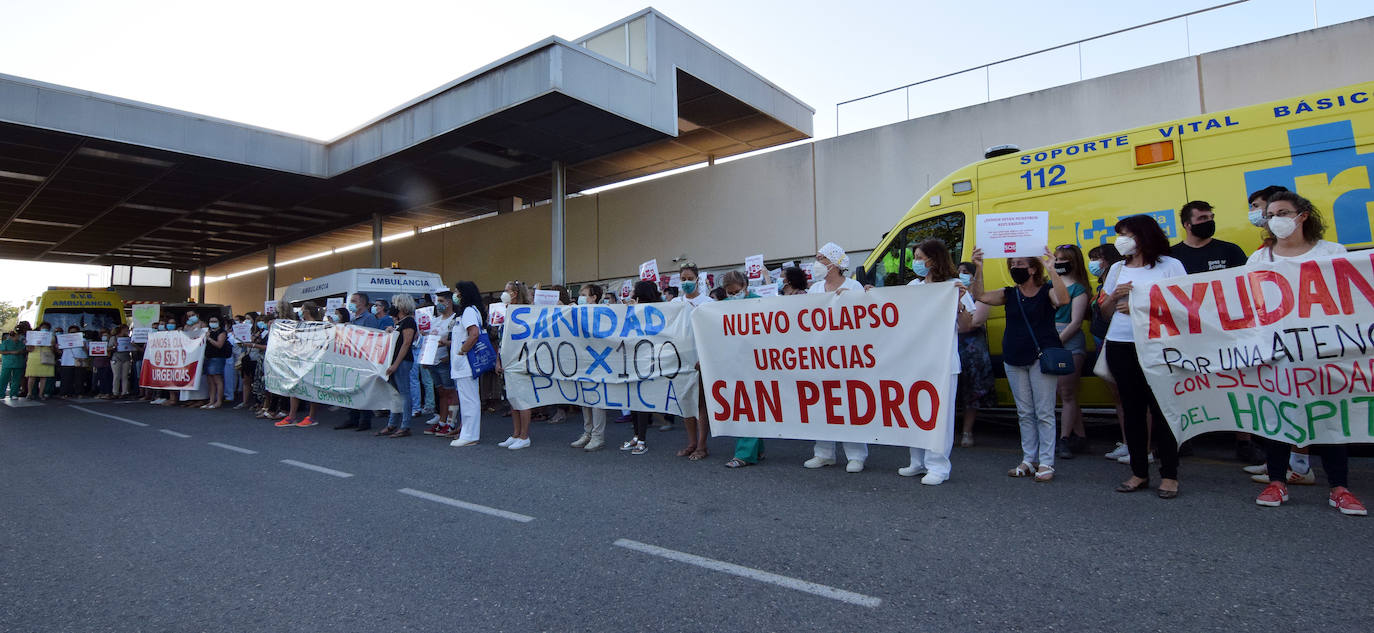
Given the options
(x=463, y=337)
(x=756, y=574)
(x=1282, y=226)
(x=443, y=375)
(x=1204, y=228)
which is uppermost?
(x=1204, y=228)

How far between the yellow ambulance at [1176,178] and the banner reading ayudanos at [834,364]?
1.86 metres

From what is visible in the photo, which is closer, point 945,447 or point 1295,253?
point 1295,253

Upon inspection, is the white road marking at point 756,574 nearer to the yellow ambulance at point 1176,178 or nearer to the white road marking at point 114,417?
the yellow ambulance at point 1176,178

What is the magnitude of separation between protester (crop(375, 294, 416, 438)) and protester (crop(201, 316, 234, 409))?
665 centimetres

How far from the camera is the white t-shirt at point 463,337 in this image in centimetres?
794

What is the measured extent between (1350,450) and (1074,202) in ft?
8.96

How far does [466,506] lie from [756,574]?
97.1 inches

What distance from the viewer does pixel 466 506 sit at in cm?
502

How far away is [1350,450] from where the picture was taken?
5008mm

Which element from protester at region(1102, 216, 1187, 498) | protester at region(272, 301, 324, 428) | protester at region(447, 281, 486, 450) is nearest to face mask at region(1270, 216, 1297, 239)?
protester at region(1102, 216, 1187, 498)

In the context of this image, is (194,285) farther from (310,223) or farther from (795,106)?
(795,106)

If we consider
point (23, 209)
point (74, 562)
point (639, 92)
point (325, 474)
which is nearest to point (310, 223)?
point (23, 209)

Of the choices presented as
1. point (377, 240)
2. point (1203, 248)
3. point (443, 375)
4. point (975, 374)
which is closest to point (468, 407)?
point (443, 375)

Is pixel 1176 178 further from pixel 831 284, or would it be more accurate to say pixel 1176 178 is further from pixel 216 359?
pixel 216 359
